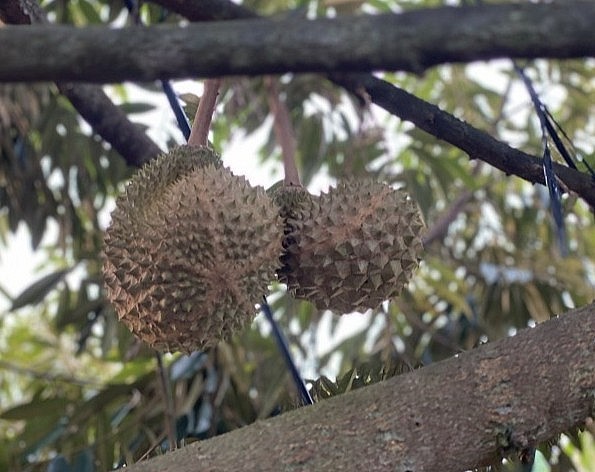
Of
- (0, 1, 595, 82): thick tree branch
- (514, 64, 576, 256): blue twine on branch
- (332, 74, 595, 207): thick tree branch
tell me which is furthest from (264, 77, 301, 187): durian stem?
(0, 1, 595, 82): thick tree branch

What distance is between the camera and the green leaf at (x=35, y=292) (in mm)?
1834

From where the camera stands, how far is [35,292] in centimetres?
185

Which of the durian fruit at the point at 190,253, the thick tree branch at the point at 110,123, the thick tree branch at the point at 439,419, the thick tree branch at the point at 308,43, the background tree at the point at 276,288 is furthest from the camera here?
the background tree at the point at 276,288

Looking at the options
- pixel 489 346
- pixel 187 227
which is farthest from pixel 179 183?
pixel 489 346

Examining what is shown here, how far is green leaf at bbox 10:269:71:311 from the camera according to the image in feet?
6.02

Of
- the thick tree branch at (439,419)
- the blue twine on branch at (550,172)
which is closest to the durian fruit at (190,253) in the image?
the thick tree branch at (439,419)

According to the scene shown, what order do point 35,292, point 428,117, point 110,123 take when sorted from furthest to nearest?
1. point 35,292
2. point 110,123
3. point 428,117

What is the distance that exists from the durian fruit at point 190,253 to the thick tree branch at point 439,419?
0.15 m

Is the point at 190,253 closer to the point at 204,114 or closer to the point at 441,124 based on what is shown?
the point at 204,114

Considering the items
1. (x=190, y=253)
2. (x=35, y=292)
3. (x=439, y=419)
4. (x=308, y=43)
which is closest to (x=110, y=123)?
(x=190, y=253)

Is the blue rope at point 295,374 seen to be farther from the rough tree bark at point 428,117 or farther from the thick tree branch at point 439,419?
the rough tree bark at point 428,117

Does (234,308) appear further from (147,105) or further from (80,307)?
(80,307)

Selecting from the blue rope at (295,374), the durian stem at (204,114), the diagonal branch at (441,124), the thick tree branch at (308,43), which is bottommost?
the thick tree branch at (308,43)

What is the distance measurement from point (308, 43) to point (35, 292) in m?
1.58
